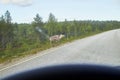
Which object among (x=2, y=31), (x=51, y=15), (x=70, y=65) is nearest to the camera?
(x=70, y=65)

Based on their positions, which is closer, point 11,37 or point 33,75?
point 33,75

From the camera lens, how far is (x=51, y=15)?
141000 mm

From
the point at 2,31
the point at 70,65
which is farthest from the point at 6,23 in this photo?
the point at 70,65

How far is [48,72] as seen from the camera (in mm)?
1743

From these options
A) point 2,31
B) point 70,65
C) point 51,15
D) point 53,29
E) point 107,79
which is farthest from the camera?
point 53,29

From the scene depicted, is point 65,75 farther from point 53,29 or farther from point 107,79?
point 53,29

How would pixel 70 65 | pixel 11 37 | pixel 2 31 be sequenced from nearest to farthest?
pixel 70 65 < pixel 2 31 < pixel 11 37

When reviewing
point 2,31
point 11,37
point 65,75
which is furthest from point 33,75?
point 11,37

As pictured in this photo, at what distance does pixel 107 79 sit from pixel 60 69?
0.23 metres

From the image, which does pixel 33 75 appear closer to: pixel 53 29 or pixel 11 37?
pixel 11 37

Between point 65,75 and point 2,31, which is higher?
point 65,75

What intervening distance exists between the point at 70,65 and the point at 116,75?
25 cm

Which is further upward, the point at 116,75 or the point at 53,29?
the point at 116,75

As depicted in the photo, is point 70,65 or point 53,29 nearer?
point 70,65
